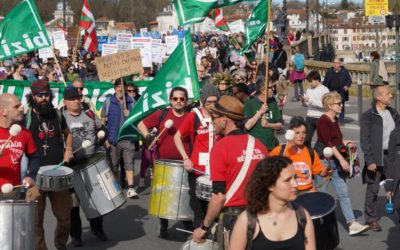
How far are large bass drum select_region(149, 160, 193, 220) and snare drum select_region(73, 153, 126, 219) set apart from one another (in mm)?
455

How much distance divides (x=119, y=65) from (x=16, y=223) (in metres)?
7.21

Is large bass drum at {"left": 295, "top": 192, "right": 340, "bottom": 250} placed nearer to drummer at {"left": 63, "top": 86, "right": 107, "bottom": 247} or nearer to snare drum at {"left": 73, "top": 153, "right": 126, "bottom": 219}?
snare drum at {"left": 73, "top": 153, "right": 126, "bottom": 219}

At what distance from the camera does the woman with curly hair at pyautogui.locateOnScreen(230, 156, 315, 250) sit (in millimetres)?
4926

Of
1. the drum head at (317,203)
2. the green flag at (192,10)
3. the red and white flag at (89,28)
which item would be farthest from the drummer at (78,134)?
the red and white flag at (89,28)

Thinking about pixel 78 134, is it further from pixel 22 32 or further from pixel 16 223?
pixel 22 32

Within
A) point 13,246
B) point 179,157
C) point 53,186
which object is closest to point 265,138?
point 179,157

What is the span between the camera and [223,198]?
6141 millimetres

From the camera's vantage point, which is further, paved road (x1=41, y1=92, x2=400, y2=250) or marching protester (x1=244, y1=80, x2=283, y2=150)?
marching protester (x1=244, y1=80, x2=283, y2=150)

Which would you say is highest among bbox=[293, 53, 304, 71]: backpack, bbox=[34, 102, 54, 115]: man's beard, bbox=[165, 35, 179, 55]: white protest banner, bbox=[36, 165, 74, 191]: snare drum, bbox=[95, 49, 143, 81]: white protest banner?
bbox=[165, 35, 179, 55]: white protest banner

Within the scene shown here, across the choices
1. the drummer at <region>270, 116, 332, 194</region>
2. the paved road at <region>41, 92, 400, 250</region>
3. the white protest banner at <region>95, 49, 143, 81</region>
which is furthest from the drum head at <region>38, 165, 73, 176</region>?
the white protest banner at <region>95, 49, 143, 81</region>

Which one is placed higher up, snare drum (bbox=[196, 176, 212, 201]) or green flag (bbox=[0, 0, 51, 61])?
green flag (bbox=[0, 0, 51, 61])

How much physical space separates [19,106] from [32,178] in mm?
697

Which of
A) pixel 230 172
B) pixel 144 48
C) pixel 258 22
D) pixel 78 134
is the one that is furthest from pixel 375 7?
pixel 230 172

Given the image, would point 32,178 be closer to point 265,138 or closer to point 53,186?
point 53,186
